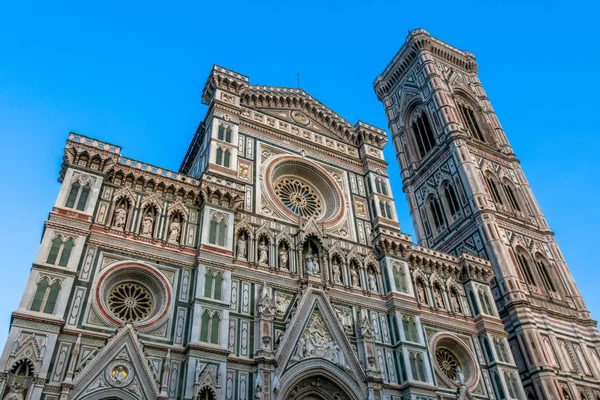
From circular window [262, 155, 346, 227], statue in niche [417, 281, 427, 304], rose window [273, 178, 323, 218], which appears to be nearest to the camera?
statue in niche [417, 281, 427, 304]

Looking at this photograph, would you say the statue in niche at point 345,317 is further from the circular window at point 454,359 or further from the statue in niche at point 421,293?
the statue in niche at point 421,293

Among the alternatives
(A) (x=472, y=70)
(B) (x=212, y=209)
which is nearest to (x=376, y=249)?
(B) (x=212, y=209)

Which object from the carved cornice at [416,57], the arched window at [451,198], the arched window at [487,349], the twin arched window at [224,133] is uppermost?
the carved cornice at [416,57]

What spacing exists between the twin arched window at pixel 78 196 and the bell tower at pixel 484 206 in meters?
21.3

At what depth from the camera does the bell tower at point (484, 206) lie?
26250mm

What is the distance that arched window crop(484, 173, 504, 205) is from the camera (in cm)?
3355

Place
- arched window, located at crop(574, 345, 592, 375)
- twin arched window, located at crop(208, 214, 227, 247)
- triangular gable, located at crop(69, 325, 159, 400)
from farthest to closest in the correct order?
arched window, located at crop(574, 345, 592, 375), twin arched window, located at crop(208, 214, 227, 247), triangular gable, located at crop(69, 325, 159, 400)

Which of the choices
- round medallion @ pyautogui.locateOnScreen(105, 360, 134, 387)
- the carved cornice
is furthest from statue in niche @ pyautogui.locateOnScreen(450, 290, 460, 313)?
the carved cornice

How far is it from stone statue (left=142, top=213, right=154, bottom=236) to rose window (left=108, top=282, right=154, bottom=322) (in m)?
1.86

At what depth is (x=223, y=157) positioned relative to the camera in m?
21.9

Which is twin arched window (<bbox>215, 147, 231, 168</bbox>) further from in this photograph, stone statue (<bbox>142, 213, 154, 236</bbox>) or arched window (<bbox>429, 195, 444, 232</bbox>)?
arched window (<bbox>429, 195, 444, 232</bbox>)

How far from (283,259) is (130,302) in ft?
20.3

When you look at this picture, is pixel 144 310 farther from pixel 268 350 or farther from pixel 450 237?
pixel 450 237

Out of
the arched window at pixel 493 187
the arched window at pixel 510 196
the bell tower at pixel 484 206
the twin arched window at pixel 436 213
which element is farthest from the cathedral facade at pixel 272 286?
the twin arched window at pixel 436 213
